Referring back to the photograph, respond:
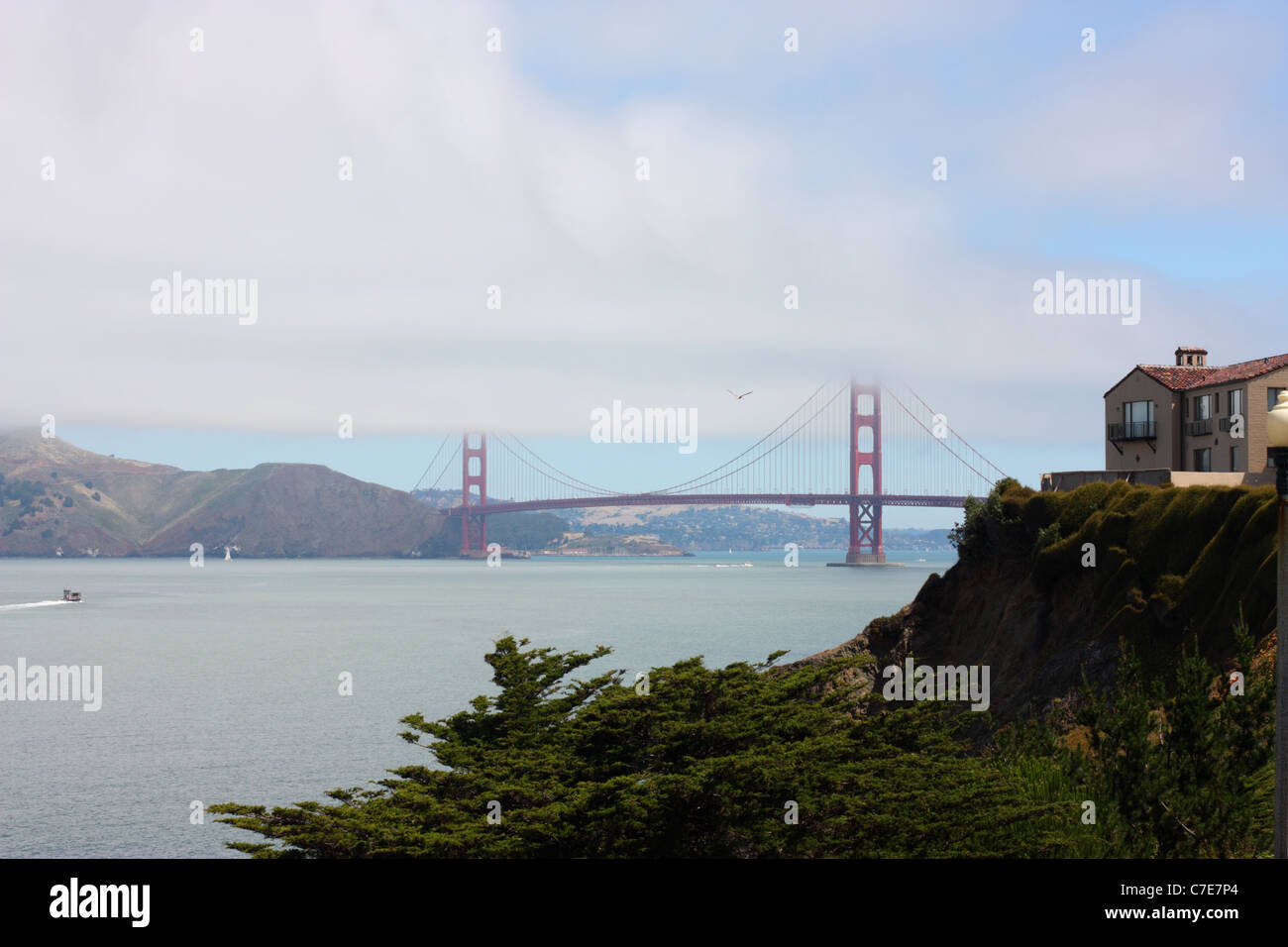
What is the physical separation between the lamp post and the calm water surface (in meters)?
33.3

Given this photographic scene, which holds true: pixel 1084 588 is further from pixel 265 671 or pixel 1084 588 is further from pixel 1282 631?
pixel 265 671

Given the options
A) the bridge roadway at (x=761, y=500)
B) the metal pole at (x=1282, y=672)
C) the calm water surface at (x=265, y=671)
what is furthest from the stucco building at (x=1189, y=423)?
the bridge roadway at (x=761, y=500)

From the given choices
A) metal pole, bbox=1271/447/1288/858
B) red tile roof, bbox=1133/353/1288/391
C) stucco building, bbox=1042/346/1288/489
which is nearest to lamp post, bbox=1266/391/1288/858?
metal pole, bbox=1271/447/1288/858

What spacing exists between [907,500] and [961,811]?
422 ft

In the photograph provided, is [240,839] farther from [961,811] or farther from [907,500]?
[907,500]

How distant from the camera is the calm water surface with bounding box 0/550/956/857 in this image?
43844 mm

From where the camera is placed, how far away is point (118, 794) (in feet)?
147

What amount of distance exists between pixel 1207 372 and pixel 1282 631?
166ft

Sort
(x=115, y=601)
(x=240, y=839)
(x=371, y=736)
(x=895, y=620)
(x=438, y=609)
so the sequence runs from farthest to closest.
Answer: (x=115, y=601) → (x=438, y=609) → (x=371, y=736) → (x=895, y=620) → (x=240, y=839)

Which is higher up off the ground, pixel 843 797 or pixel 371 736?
pixel 843 797

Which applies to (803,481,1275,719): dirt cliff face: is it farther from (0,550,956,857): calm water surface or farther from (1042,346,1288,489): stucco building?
(0,550,956,857): calm water surface

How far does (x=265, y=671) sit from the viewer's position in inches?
3334

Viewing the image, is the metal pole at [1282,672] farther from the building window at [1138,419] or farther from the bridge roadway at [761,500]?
the bridge roadway at [761,500]
